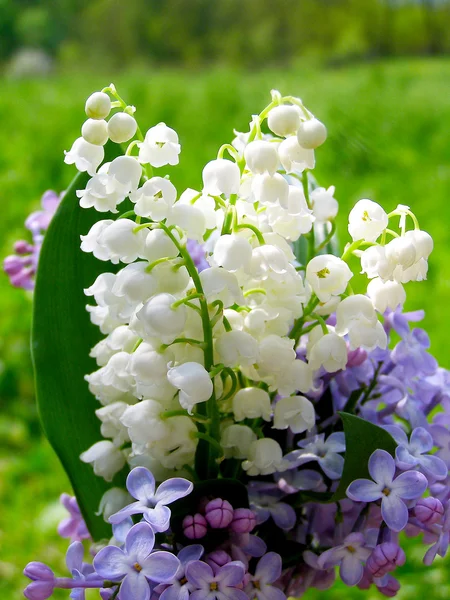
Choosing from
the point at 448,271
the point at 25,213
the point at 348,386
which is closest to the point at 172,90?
the point at 25,213

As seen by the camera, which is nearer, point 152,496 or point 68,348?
point 152,496

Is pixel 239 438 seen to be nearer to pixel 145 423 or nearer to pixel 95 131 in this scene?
pixel 145 423

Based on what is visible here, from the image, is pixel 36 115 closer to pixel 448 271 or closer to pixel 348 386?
pixel 448 271

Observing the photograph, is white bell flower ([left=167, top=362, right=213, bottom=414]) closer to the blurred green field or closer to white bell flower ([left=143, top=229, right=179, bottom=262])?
white bell flower ([left=143, top=229, right=179, bottom=262])

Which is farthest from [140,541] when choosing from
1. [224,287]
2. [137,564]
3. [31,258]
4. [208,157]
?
[208,157]

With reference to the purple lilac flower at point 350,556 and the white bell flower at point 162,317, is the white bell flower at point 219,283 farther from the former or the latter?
the purple lilac flower at point 350,556

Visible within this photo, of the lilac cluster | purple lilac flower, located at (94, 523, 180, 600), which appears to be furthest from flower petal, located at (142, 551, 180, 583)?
the lilac cluster
